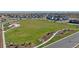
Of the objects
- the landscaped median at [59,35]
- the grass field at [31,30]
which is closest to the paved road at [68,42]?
the landscaped median at [59,35]

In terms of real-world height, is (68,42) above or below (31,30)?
below

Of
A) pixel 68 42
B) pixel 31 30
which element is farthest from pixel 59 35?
pixel 31 30

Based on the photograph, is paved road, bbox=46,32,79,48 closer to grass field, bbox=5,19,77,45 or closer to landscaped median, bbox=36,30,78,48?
landscaped median, bbox=36,30,78,48

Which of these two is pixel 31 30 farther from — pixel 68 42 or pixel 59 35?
pixel 68 42

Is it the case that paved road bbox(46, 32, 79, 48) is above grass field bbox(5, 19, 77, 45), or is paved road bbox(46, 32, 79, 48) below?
below

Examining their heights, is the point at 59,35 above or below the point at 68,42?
above

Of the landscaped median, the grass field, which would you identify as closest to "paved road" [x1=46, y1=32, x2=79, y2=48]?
the landscaped median
